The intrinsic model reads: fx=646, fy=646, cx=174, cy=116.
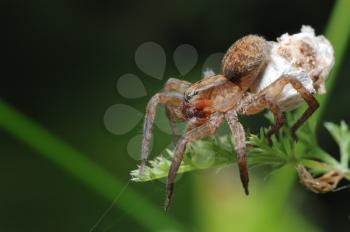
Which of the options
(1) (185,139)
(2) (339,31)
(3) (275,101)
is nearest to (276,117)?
(3) (275,101)

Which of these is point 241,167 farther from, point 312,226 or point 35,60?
point 35,60

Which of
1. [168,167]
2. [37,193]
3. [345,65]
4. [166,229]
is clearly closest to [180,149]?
[168,167]

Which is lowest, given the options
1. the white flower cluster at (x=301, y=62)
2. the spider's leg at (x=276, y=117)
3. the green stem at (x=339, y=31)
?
the green stem at (x=339, y=31)

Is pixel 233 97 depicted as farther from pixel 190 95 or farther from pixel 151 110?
pixel 151 110

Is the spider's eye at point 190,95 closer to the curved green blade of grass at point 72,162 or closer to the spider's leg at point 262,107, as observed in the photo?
the spider's leg at point 262,107

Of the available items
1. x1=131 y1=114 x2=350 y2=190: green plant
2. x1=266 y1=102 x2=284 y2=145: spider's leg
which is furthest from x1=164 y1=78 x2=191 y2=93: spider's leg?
x1=266 y1=102 x2=284 y2=145: spider's leg

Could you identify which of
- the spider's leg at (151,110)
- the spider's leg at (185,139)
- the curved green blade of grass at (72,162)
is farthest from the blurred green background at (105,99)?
the spider's leg at (185,139)
